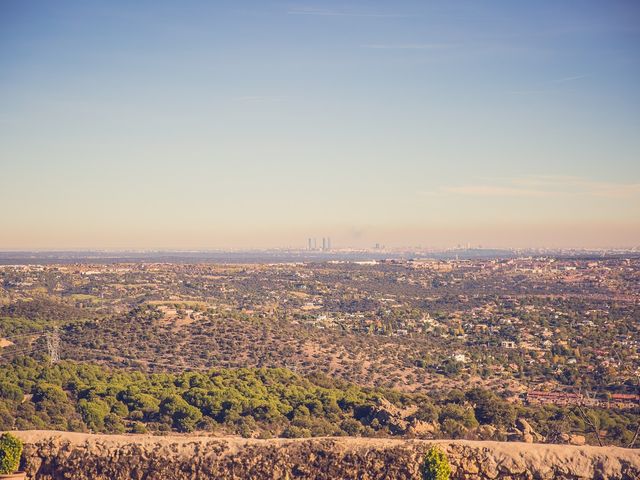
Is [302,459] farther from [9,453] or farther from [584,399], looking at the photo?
[584,399]

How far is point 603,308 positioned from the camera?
250ft

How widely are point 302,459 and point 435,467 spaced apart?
3.79 metres

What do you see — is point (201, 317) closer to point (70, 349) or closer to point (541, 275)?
point (70, 349)

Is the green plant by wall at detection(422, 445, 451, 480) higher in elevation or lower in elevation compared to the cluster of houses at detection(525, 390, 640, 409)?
higher

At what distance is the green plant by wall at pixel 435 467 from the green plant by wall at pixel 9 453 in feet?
37.4

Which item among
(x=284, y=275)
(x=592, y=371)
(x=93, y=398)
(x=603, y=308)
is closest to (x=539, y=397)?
(x=592, y=371)

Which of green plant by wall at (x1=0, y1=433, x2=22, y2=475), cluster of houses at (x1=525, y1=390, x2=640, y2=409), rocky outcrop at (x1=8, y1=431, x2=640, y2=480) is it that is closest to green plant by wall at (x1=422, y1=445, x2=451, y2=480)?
rocky outcrop at (x1=8, y1=431, x2=640, y2=480)

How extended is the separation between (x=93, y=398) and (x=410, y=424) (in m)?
14.0

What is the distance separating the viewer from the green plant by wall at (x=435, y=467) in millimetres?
17875

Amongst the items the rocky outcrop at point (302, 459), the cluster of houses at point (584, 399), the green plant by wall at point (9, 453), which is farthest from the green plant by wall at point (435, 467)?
the cluster of houses at point (584, 399)

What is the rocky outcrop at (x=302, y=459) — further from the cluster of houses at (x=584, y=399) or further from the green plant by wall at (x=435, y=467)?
the cluster of houses at (x=584, y=399)

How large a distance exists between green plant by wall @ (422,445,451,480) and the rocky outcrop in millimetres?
679

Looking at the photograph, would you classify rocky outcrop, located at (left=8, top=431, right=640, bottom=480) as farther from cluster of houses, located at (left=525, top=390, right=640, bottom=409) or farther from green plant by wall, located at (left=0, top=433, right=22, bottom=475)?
cluster of houses, located at (left=525, top=390, right=640, bottom=409)

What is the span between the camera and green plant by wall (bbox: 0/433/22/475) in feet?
62.9
